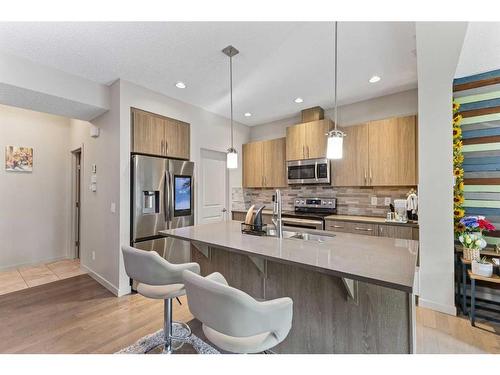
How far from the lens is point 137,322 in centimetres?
232

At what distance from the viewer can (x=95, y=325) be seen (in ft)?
7.43

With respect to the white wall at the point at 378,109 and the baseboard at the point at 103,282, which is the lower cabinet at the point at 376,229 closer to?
the white wall at the point at 378,109

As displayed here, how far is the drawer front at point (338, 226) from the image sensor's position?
10.9 ft

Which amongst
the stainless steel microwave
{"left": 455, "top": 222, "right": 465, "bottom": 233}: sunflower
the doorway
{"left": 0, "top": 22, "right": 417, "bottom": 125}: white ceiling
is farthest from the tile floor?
{"left": 455, "top": 222, "right": 465, "bottom": 233}: sunflower

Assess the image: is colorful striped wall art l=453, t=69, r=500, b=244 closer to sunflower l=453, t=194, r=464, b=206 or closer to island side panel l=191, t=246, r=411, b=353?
sunflower l=453, t=194, r=464, b=206

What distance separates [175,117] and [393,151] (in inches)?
125

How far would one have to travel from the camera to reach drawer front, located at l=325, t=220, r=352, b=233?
3320mm

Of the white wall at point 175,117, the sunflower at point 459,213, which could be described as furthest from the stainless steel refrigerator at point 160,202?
the sunflower at point 459,213

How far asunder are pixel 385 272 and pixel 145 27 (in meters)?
2.50

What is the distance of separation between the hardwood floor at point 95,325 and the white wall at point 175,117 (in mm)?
468

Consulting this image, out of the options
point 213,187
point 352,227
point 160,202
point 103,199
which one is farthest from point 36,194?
point 352,227

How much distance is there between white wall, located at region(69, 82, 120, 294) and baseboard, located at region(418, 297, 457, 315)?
3.55 metres

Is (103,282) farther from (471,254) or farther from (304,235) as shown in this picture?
(471,254)
